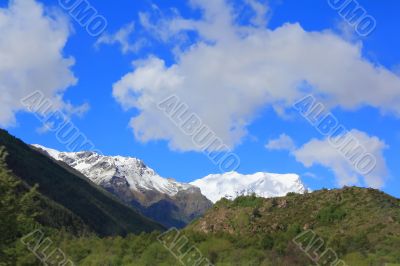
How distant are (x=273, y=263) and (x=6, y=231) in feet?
185

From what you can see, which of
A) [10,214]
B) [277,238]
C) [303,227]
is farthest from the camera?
[303,227]

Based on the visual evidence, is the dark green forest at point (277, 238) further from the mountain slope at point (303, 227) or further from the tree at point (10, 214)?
the tree at point (10, 214)

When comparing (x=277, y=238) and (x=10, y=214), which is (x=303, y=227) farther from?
(x=10, y=214)

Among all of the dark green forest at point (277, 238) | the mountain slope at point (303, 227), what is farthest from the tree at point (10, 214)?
the mountain slope at point (303, 227)

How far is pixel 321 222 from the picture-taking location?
9544 cm

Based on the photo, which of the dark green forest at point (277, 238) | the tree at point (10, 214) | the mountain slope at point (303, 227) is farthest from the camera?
the mountain slope at point (303, 227)

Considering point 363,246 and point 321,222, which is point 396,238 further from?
point 321,222

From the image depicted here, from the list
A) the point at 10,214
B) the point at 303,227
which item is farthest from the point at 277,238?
the point at 10,214

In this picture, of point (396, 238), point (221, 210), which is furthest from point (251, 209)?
point (396, 238)

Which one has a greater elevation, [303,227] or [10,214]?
[303,227]

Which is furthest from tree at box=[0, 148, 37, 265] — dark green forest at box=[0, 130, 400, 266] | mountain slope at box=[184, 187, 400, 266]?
mountain slope at box=[184, 187, 400, 266]

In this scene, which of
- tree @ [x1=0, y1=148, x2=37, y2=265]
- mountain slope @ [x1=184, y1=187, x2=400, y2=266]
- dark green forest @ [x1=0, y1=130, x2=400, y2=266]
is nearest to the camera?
tree @ [x1=0, y1=148, x2=37, y2=265]

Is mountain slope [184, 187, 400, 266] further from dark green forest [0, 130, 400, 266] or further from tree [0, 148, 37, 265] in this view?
tree [0, 148, 37, 265]

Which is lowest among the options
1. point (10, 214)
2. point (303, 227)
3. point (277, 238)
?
point (10, 214)
